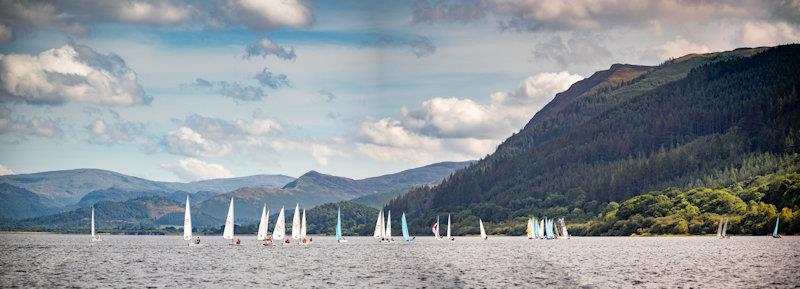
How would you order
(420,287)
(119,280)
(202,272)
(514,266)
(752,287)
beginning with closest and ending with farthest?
(752,287) → (420,287) → (119,280) → (202,272) → (514,266)

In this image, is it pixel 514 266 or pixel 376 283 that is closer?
pixel 376 283

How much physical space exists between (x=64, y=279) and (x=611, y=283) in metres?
89.0

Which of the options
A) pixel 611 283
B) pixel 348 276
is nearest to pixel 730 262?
pixel 611 283

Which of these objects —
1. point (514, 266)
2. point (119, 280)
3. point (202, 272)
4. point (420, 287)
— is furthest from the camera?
point (514, 266)

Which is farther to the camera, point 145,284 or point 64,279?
point 64,279

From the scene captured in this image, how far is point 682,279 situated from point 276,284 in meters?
63.1

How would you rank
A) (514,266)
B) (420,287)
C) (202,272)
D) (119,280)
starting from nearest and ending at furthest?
(420,287) → (119,280) → (202,272) → (514,266)

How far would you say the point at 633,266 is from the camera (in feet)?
593

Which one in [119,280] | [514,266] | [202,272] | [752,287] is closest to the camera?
[752,287]

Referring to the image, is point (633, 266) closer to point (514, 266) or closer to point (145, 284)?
point (514, 266)

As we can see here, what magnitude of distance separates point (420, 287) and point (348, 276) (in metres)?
25.4

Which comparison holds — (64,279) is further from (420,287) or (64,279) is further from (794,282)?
(794,282)

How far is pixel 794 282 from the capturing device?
13662 cm

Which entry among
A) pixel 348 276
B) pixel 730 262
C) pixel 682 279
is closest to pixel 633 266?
pixel 730 262
